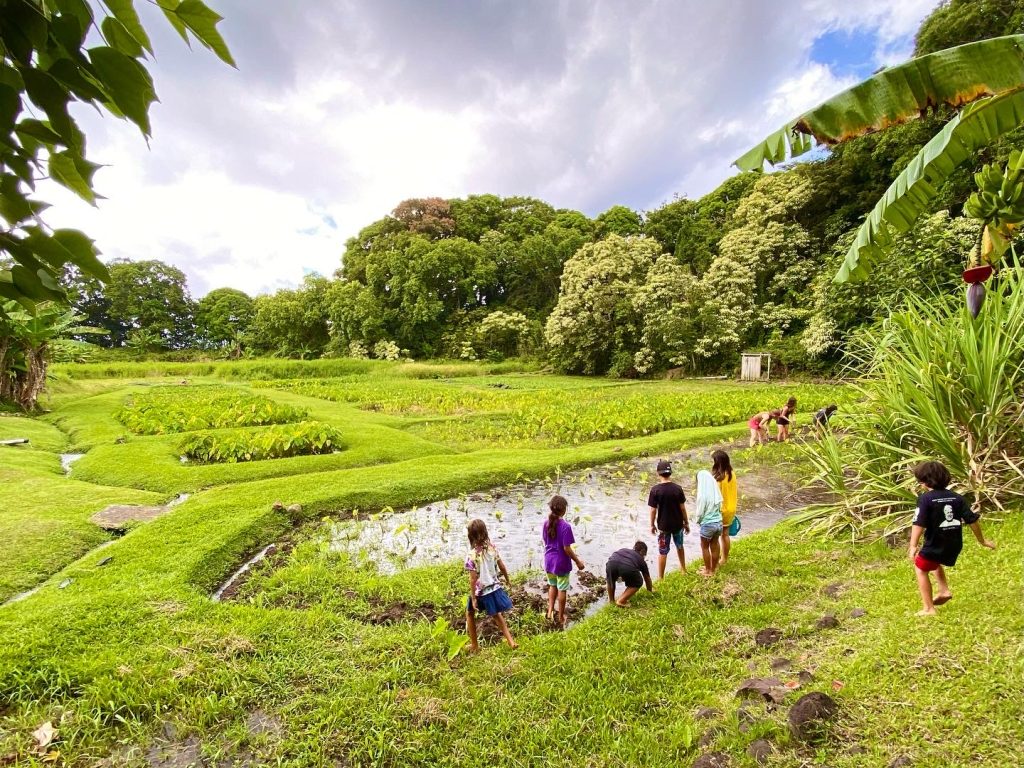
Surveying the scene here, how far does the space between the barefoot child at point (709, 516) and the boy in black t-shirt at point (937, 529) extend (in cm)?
163

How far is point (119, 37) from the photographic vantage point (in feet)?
2.60

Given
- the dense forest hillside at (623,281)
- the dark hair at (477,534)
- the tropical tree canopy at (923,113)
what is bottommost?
the dark hair at (477,534)

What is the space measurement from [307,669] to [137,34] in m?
4.20

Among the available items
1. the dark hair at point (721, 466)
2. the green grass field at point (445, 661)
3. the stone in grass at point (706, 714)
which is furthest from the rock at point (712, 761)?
the dark hair at point (721, 466)

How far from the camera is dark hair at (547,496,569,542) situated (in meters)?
4.46

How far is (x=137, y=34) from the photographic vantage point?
80 cm

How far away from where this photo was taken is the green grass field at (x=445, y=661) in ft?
9.73

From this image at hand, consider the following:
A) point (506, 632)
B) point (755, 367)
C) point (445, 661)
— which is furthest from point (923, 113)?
point (755, 367)

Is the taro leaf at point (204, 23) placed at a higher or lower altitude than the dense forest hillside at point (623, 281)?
lower

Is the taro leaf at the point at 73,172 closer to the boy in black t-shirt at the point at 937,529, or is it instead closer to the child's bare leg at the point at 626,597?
the boy in black t-shirt at the point at 937,529

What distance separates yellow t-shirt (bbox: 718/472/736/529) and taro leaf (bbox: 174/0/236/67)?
5577 millimetres

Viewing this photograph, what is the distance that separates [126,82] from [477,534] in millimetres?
3754

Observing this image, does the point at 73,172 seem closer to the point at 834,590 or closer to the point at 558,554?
the point at 558,554

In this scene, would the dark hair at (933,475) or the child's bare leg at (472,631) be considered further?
the child's bare leg at (472,631)
